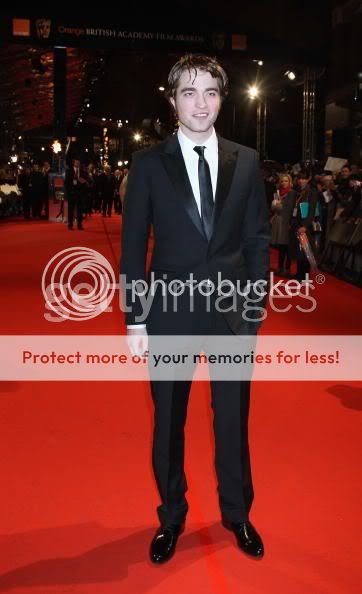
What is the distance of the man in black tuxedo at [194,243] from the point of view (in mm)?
2990

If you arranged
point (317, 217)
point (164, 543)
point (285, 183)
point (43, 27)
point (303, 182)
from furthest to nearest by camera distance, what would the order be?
point (43, 27), point (285, 183), point (317, 217), point (303, 182), point (164, 543)

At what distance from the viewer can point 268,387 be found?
5852 mm

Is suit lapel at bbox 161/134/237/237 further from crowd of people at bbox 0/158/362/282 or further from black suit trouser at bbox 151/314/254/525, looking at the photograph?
crowd of people at bbox 0/158/362/282

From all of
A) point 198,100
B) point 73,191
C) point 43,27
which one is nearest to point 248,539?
point 198,100

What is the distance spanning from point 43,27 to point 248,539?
2085cm

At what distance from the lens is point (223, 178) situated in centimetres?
303

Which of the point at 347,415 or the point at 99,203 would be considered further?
the point at 99,203

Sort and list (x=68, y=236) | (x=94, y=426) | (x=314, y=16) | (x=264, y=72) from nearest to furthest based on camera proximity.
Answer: (x=94, y=426) → (x=68, y=236) → (x=314, y=16) → (x=264, y=72)

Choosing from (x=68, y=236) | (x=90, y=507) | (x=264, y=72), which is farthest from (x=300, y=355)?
(x=264, y=72)

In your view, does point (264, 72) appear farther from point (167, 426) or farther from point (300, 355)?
point (167, 426)

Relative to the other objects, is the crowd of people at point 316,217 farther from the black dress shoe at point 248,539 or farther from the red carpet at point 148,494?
the black dress shoe at point 248,539

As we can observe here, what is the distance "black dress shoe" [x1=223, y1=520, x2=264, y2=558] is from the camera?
3.17 metres

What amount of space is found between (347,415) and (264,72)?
23585 millimetres

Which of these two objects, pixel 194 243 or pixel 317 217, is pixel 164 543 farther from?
pixel 317 217
